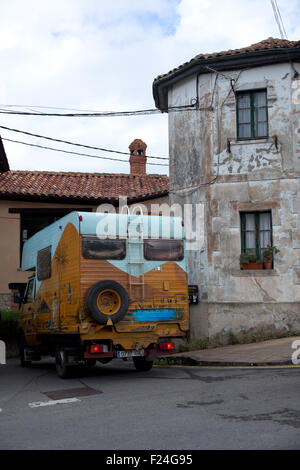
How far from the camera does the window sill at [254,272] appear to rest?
15.0 meters

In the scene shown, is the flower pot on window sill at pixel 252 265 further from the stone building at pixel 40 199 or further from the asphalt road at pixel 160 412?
the stone building at pixel 40 199

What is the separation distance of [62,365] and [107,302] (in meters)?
1.77

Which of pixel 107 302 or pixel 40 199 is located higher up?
pixel 40 199

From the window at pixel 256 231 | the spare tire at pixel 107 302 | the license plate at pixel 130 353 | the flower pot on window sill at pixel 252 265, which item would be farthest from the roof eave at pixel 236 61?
the license plate at pixel 130 353

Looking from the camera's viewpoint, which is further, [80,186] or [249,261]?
[80,186]

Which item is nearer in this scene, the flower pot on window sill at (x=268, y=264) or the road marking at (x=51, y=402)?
the road marking at (x=51, y=402)

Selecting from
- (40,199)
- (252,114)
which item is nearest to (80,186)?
(40,199)

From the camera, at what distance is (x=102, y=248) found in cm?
1044

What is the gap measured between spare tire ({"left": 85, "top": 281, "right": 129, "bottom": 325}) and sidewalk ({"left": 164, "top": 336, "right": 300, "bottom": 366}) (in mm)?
2970

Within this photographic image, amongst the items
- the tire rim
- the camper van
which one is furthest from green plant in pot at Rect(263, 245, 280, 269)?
the tire rim

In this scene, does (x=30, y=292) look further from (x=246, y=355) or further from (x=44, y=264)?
(x=246, y=355)

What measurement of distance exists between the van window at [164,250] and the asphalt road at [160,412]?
7.49 feet

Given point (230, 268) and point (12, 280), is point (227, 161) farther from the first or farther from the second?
point (12, 280)

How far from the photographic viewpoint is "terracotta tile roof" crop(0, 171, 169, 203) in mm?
23969
